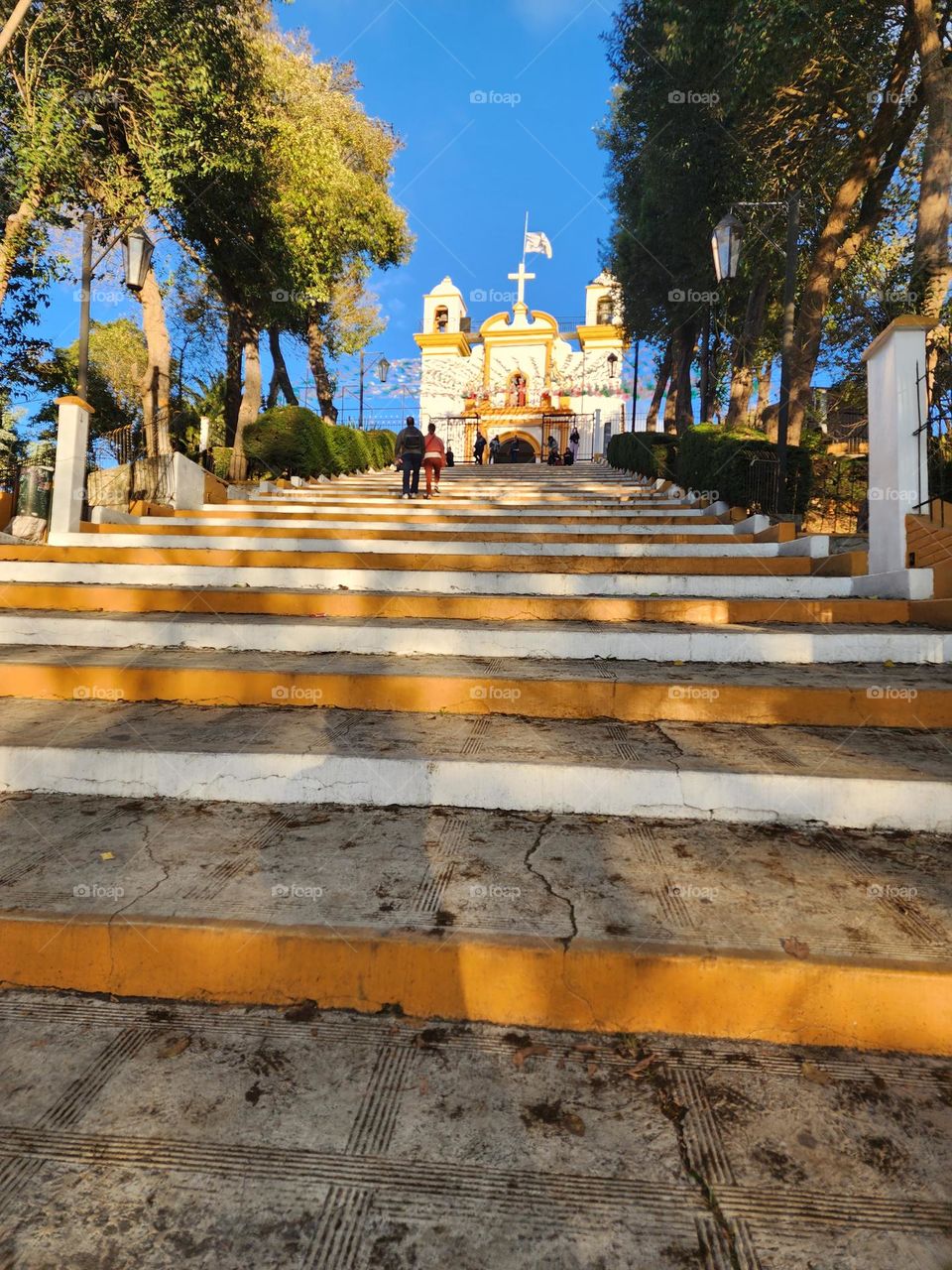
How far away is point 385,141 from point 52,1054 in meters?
25.4

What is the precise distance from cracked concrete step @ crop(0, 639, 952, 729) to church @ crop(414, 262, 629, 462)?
33561 mm

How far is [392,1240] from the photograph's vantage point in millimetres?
1247

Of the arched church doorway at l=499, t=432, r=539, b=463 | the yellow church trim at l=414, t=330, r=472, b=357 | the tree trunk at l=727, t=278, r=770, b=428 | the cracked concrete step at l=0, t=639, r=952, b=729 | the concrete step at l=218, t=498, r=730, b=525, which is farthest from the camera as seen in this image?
the yellow church trim at l=414, t=330, r=472, b=357

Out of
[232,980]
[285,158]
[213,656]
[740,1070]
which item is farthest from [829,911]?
[285,158]

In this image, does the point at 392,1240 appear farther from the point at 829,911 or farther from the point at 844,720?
the point at 844,720

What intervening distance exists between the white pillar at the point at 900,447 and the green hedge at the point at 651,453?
26.3 ft

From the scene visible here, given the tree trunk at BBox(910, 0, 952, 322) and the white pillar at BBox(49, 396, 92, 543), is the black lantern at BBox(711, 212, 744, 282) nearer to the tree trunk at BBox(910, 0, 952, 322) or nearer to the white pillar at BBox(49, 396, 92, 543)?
the tree trunk at BBox(910, 0, 952, 322)

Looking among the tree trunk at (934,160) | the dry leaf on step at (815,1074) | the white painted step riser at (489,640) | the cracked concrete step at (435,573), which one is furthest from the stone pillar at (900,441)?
the tree trunk at (934,160)

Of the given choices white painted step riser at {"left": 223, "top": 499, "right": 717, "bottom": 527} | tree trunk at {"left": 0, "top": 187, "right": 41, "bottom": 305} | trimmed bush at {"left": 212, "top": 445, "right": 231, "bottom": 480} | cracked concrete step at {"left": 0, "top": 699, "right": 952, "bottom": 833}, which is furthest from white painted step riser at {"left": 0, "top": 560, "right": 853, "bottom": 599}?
trimmed bush at {"left": 212, "top": 445, "right": 231, "bottom": 480}

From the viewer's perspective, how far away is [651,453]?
597 inches

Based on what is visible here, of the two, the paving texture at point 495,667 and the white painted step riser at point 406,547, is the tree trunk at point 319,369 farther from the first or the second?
the paving texture at point 495,667

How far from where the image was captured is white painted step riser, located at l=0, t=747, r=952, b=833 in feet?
8.86

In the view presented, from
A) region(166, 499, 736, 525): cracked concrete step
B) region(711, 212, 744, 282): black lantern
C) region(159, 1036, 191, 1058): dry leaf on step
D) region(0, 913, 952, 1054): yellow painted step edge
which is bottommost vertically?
region(159, 1036, 191, 1058): dry leaf on step

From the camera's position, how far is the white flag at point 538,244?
157 feet
